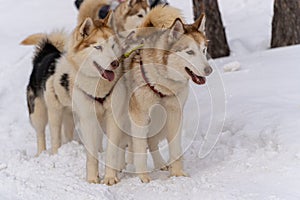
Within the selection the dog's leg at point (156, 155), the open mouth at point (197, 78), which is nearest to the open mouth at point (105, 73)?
the open mouth at point (197, 78)

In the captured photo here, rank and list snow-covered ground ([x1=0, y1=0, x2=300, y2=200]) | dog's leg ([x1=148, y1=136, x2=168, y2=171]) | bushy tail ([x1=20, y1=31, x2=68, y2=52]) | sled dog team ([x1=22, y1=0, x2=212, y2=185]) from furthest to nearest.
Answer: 1. bushy tail ([x1=20, y1=31, x2=68, y2=52])
2. dog's leg ([x1=148, y1=136, x2=168, y2=171])
3. sled dog team ([x1=22, y1=0, x2=212, y2=185])
4. snow-covered ground ([x1=0, y1=0, x2=300, y2=200])

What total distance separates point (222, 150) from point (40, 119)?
71.3 inches

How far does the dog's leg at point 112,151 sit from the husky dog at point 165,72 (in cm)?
14

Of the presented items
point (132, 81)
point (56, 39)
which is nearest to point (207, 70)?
point (132, 81)

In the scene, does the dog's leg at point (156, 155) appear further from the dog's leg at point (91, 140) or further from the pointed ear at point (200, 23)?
the pointed ear at point (200, 23)

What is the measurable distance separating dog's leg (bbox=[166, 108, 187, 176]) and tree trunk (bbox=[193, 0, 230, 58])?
3.88 m

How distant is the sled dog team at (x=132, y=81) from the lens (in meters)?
4.24

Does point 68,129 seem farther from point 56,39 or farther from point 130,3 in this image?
point 130,3

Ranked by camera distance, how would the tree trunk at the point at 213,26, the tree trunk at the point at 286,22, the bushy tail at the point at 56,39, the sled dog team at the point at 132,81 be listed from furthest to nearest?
the tree trunk at the point at 213,26 < the tree trunk at the point at 286,22 < the bushy tail at the point at 56,39 < the sled dog team at the point at 132,81

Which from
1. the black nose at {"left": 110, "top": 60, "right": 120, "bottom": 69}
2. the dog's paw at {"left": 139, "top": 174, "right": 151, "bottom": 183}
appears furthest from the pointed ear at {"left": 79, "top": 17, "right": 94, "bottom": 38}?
the dog's paw at {"left": 139, "top": 174, "right": 151, "bottom": 183}

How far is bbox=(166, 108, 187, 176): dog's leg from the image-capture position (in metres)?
4.45

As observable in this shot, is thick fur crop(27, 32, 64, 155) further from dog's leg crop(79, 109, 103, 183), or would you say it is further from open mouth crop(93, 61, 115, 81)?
open mouth crop(93, 61, 115, 81)

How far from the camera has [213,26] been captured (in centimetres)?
826

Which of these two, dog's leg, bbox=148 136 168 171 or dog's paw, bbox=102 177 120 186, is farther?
dog's leg, bbox=148 136 168 171
